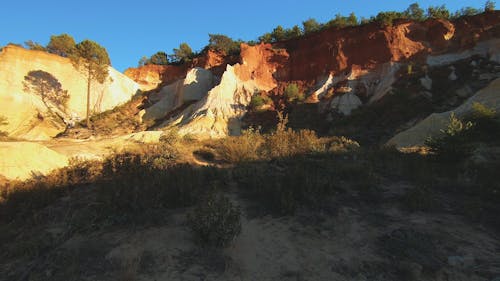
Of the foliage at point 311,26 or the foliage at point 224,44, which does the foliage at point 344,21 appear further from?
the foliage at point 224,44

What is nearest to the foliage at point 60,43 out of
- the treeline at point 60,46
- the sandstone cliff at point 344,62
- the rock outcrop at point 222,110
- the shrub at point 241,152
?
the treeline at point 60,46

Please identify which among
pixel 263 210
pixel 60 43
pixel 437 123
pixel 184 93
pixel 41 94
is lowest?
pixel 263 210

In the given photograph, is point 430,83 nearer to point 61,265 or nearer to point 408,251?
point 408,251

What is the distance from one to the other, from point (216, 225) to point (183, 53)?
133 feet

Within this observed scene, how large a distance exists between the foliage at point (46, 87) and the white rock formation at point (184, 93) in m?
8.22

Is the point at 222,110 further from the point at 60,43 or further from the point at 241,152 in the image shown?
the point at 60,43

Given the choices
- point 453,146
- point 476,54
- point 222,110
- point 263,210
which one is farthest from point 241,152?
point 476,54

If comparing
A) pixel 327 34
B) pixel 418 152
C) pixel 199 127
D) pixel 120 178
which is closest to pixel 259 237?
pixel 120 178

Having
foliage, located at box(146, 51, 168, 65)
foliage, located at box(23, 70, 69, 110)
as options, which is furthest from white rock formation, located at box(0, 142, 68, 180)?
foliage, located at box(146, 51, 168, 65)

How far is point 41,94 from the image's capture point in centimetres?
2736

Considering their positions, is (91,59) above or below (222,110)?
above

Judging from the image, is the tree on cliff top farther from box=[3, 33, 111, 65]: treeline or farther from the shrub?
the shrub

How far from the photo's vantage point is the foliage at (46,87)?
87.9 ft

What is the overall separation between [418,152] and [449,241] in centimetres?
604
